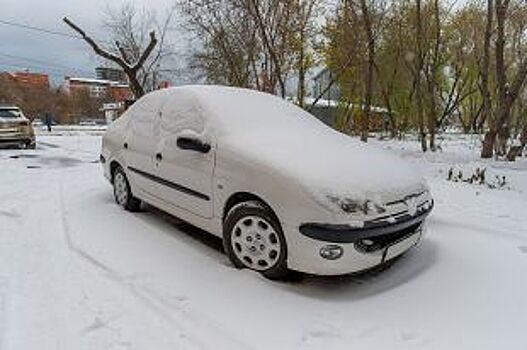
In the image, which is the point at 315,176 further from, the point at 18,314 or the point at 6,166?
the point at 6,166

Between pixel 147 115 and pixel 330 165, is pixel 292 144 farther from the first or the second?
pixel 147 115

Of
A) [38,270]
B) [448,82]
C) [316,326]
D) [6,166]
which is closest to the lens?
[316,326]

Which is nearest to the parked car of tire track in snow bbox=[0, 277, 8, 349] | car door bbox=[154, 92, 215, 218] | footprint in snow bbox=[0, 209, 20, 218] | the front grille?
footprint in snow bbox=[0, 209, 20, 218]

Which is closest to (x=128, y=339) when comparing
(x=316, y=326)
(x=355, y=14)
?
(x=316, y=326)

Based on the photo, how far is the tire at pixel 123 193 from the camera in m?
6.03

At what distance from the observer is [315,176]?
381 cm

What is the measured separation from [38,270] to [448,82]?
Result: 3913 cm

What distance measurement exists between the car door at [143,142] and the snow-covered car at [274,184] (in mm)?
22

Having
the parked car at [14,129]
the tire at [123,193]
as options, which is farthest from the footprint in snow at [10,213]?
the parked car at [14,129]

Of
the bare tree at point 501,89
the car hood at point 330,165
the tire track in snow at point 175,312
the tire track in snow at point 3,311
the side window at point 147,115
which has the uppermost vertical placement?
the bare tree at point 501,89

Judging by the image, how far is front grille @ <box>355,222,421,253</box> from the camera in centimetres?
375

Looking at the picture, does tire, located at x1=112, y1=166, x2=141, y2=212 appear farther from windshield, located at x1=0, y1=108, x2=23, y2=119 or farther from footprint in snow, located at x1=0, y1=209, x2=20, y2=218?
windshield, located at x1=0, y1=108, x2=23, y2=119

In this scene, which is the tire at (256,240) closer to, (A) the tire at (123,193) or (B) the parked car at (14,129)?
(A) the tire at (123,193)

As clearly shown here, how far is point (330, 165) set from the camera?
13.2 feet
